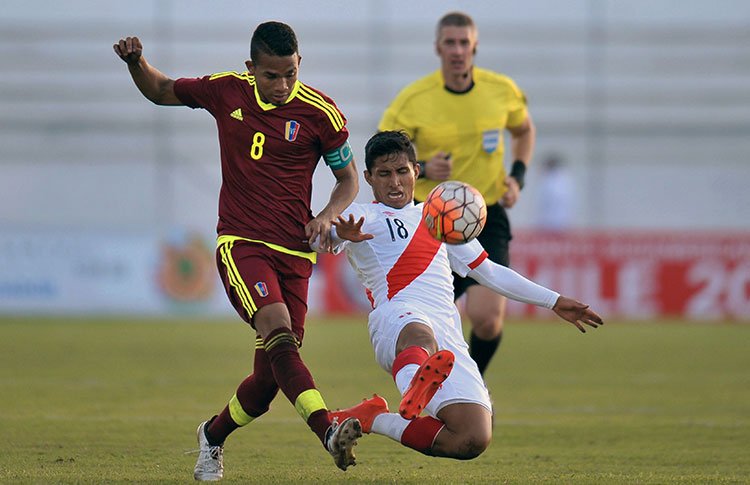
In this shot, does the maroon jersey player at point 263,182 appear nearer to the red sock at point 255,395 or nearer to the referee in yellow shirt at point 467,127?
the red sock at point 255,395

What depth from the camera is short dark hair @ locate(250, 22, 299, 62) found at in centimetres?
605

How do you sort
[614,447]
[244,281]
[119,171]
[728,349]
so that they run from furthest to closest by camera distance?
[119,171] < [728,349] < [614,447] < [244,281]

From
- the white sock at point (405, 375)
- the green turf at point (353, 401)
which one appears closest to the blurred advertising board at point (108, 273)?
the green turf at point (353, 401)

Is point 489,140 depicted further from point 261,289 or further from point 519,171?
point 261,289

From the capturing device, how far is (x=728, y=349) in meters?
15.1

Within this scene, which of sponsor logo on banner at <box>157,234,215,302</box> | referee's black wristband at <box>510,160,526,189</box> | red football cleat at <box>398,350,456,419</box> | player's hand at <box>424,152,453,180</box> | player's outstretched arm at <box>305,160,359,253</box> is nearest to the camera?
red football cleat at <box>398,350,456,419</box>

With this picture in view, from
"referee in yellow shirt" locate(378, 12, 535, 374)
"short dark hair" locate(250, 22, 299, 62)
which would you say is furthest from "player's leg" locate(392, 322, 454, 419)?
"referee in yellow shirt" locate(378, 12, 535, 374)

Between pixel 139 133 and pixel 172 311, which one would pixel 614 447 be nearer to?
pixel 172 311

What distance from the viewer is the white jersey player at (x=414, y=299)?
599 centimetres

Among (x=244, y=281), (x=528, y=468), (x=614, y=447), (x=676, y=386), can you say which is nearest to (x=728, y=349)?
(x=676, y=386)

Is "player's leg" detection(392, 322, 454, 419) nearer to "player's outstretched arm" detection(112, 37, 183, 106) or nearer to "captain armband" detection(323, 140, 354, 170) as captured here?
"captain armband" detection(323, 140, 354, 170)

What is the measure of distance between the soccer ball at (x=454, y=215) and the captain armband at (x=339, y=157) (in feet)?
1.74

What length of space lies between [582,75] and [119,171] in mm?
10429

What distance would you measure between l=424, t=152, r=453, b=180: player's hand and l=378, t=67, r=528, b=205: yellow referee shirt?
451 millimetres
